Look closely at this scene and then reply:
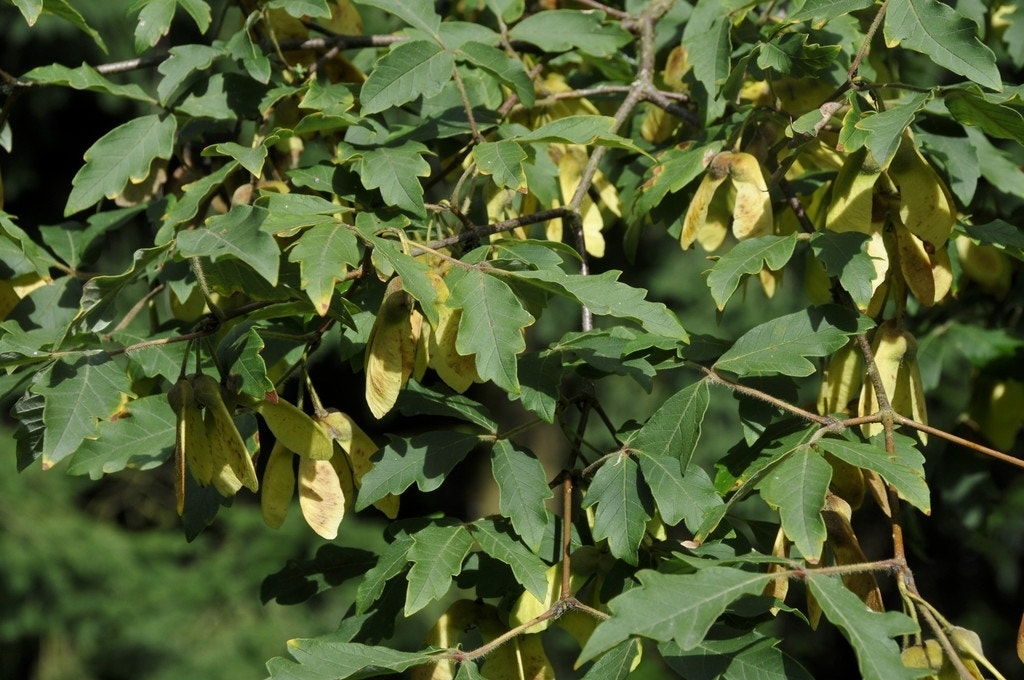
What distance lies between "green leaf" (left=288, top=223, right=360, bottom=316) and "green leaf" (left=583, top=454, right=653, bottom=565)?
0.28m

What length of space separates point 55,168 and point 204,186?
3.97m

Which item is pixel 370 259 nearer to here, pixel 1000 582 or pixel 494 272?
pixel 494 272

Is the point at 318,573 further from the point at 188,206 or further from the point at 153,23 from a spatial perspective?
the point at 153,23

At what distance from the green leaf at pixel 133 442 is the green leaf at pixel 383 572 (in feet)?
0.67

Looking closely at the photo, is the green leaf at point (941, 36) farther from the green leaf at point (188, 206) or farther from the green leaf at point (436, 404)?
the green leaf at point (188, 206)

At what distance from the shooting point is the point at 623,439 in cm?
92

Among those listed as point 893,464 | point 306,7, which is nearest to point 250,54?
point 306,7

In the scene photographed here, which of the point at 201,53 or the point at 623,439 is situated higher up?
the point at 201,53

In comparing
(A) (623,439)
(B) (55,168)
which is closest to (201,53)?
(A) (623,439)

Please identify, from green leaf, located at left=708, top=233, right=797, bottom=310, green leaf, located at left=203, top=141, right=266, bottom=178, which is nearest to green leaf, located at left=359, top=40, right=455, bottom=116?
green leaf, located at left=203, top=141, right=266, bottom=178

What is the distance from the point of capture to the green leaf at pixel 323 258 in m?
0.75

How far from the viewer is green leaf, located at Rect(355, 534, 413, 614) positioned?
898 mm

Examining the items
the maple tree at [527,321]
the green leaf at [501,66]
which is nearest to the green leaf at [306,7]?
the maple tree at [527,321]

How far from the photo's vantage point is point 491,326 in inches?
31.6
